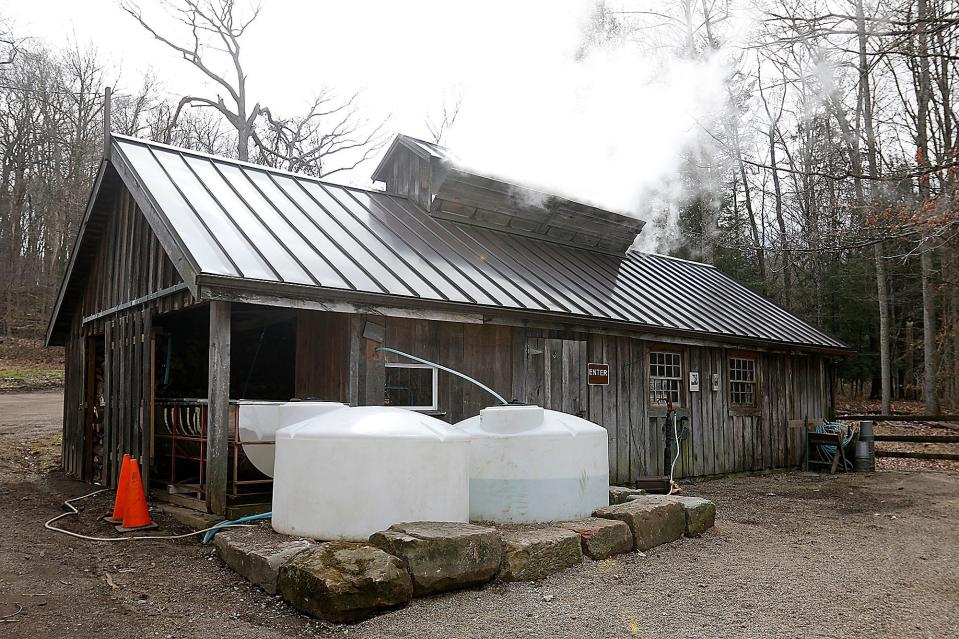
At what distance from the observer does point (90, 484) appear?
36.7ft

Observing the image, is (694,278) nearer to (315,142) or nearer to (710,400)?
(710,400)

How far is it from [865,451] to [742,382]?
3.02 meters

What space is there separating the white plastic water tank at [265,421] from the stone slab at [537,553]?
2.36m

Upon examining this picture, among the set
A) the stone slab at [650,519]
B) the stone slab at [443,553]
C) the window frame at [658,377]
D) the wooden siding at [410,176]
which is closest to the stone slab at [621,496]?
the stone slab at [650,519]

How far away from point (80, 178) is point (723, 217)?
2554 cm

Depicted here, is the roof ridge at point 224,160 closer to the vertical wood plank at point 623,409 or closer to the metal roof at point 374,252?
the metal roof at point 374,252

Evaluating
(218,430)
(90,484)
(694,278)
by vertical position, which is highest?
(694,278)

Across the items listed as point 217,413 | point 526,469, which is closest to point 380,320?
point 217,413

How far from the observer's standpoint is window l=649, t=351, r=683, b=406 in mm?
12594

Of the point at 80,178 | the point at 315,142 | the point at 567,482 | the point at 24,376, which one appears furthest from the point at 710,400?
the point at 80,178

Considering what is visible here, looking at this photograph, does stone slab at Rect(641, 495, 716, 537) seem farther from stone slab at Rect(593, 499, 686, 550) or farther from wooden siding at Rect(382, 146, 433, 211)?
wooden siding at Rect(382, 146, 433, 211)

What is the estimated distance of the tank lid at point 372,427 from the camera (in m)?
6.13

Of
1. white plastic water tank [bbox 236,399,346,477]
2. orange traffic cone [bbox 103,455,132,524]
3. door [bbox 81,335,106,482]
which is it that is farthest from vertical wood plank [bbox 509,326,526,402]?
door [bbox 81,335,106,482]

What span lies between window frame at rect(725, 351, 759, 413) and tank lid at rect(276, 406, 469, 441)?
8800 mm
